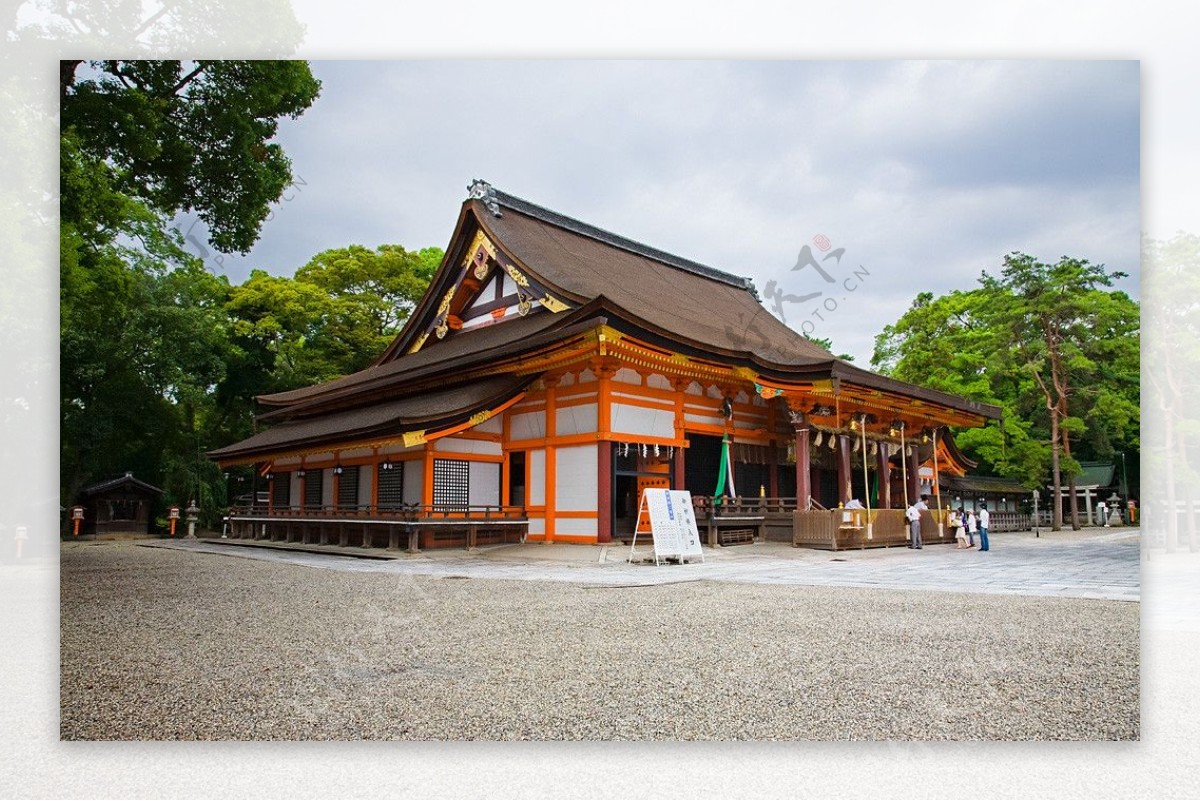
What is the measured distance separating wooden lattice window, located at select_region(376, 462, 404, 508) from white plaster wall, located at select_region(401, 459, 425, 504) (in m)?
0.10

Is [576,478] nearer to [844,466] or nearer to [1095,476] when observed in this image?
[844,466]

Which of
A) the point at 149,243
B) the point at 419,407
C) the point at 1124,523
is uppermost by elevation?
→ the point at 149,243

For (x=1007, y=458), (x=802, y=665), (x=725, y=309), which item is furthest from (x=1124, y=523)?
(x=802, y=665)

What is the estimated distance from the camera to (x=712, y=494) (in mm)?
15961

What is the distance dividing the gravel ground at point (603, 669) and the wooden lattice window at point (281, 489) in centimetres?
1197

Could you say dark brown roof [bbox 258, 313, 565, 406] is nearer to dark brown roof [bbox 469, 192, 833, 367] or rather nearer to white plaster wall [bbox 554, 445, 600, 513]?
dark brown roof [bbox 469, 192, 833, 367]

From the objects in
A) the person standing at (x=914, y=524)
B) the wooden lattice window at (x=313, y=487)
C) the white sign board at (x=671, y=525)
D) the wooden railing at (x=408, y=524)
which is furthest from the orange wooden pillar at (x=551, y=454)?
the person standing at (x=914, y=524)

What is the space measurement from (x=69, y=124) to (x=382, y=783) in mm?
5642

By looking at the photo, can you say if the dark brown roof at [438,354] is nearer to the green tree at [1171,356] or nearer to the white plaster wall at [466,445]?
the white plaster wall at [466,445]

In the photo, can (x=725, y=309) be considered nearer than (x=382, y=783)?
No

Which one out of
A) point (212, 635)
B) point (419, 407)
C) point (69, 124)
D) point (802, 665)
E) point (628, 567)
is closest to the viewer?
point (802, 665)

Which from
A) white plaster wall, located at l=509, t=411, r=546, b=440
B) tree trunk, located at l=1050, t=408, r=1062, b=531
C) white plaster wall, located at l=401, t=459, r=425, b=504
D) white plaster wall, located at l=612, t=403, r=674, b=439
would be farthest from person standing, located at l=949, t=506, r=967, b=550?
white plaster wall, located at l=401, t=459, r=425, b=504

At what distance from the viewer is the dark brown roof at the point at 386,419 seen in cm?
1340

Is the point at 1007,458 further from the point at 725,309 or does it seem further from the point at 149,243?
the point at 149,243
